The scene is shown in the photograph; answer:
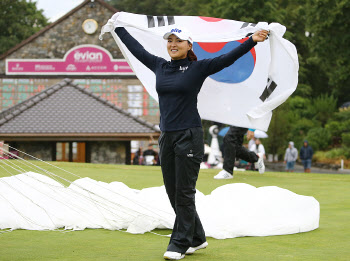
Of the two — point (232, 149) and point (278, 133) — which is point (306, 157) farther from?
point (232, 149)

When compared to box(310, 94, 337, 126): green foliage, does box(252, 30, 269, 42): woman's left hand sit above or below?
above

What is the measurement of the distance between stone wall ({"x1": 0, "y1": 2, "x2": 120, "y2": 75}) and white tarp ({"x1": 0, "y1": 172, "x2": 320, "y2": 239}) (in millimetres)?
39176

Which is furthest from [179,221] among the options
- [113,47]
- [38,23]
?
[38,23]

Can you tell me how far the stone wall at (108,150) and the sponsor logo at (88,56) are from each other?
44.1 ft

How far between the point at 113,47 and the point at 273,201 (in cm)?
3996

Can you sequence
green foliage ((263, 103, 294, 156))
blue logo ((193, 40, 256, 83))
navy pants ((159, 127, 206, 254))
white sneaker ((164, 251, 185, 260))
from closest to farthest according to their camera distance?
white sneaker ((164, 251, 185, 260)) → navy pants ((159, 127, 206, 254)) → blue logo ((193, 40, 256, 83)) → green foliage ((263, 103, 294, 156))

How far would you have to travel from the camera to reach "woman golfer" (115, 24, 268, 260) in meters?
6.06

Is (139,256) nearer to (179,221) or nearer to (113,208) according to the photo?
(179,221)

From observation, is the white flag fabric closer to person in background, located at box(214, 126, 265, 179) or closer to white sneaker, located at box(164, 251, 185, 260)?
white sneaker, located at box(164, 251, 185, 260)

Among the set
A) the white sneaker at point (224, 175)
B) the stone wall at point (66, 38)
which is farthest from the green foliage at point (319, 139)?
the white sneaker at point (224, 175)

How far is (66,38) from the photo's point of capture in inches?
1882

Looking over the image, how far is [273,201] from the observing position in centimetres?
779

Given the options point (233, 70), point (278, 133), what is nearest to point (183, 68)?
point (233, 70)

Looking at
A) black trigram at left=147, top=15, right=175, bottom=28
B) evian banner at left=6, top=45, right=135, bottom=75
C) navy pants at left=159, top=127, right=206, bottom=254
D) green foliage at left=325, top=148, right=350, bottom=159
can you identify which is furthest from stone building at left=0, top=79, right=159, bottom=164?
navy pants at left=159, top=127, right=206, bottom=254
